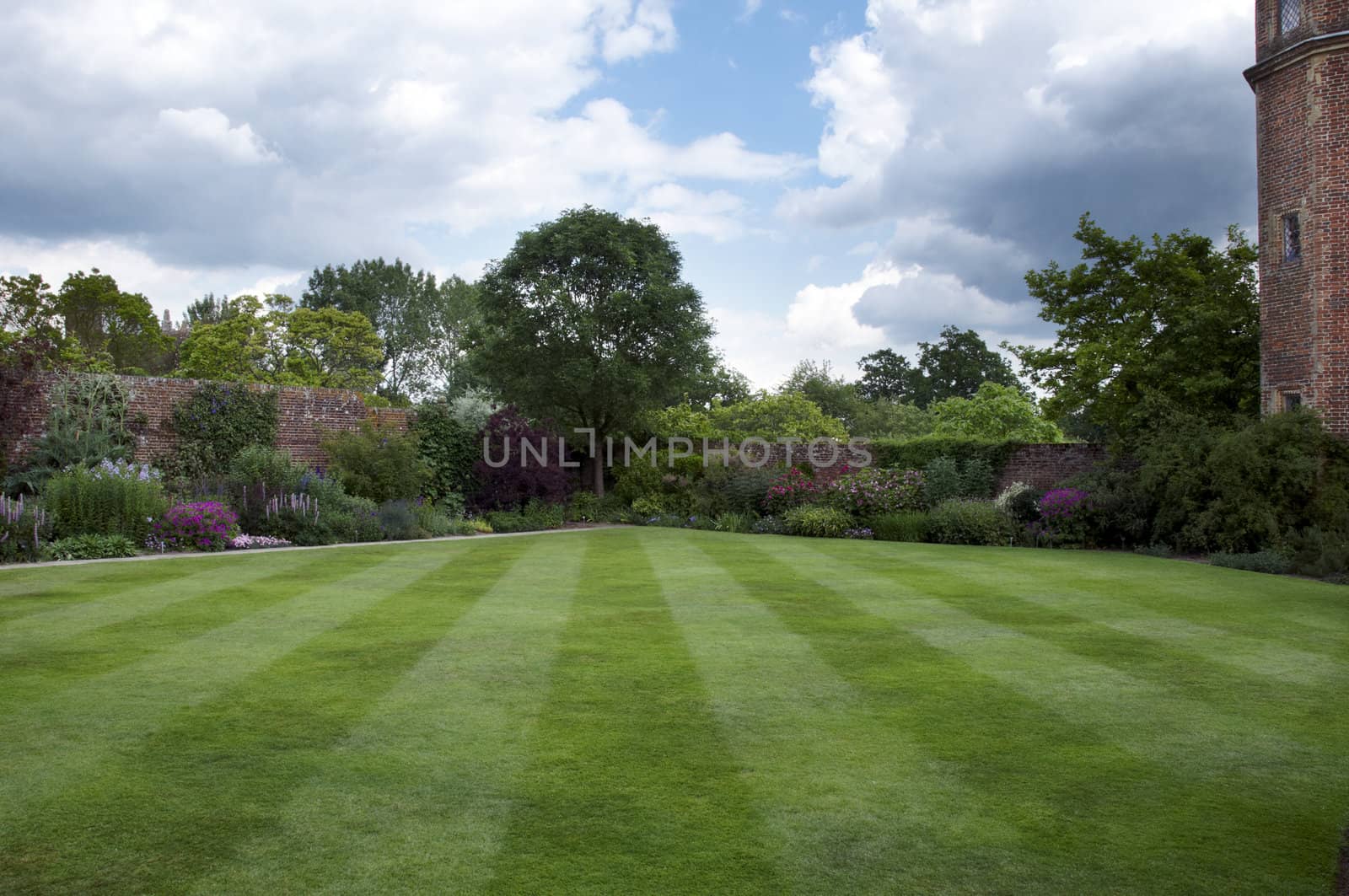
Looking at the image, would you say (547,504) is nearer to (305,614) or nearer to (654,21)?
(654,21)

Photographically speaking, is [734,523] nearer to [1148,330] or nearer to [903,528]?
[903,528]

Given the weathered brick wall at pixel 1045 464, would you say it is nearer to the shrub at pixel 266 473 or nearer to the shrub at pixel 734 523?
the shrub at pixel 734 523

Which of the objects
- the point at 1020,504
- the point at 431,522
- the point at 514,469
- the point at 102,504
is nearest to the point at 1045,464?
the point at 1020,504

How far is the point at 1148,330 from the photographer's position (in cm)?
2153

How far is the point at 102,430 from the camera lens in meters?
16.6

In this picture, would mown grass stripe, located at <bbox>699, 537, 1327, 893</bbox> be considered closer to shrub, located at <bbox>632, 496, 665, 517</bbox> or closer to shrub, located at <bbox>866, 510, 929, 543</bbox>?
shrub, located at <bbox>866, 510, 929, 543</bbox>

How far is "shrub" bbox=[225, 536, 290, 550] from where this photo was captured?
45.3 ft

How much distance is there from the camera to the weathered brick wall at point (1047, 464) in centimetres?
2006

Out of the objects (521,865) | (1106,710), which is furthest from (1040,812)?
(521,865)

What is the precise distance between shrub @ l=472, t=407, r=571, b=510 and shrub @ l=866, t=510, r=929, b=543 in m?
7.46

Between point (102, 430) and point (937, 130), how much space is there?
15659 millimetres

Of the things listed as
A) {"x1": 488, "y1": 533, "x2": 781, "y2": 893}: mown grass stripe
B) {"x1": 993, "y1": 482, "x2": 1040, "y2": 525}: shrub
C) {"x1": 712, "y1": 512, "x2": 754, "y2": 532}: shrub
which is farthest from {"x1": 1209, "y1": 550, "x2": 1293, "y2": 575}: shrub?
{"x1": 488, "y1": 533, "x2": 781, "y2": 893}: mown grass stripe

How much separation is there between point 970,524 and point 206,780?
14.9 meters

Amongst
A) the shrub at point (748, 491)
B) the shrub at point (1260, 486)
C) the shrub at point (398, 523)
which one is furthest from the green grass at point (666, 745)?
the shrub at point (748, 491)
